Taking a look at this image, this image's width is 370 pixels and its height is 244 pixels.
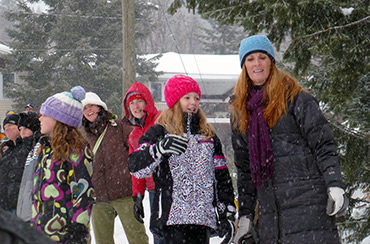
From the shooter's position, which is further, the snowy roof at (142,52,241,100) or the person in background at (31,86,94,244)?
the snowy roof at (142,52,241,100)

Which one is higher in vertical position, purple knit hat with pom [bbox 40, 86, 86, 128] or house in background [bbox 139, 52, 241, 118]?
purple knit hat with pom [bbox 40, 86, 86, 128]

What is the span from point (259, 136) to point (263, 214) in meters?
0.53

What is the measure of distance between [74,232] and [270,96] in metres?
1.75

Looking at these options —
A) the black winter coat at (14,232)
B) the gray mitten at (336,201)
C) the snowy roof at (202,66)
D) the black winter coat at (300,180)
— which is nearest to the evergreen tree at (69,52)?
the snowy roof at (202,66)

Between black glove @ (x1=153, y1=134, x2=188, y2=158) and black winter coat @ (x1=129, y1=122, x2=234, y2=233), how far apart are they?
0.10 meters

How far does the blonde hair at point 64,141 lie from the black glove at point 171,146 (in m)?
0.66

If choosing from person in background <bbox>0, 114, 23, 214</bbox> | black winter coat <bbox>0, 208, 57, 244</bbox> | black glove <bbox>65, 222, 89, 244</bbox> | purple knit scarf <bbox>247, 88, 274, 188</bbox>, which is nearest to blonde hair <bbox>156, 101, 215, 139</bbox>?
purple knit scarf <bbox>247, 88, 274, 188</bbox>

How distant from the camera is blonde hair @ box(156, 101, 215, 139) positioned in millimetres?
3806

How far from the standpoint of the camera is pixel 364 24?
4.41 meters

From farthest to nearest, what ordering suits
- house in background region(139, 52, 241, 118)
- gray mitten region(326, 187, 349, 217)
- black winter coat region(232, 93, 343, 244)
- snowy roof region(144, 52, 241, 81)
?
house in background region(139, 52, 241, 118), snowy roof region(144, 52, 241, 81), black winter coat region(232, 93, 343, 244), gray mitten region(326, 187, 349, 217)

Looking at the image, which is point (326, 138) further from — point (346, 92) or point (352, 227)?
point (352, 227)

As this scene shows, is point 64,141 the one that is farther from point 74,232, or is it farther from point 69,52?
point 69,52

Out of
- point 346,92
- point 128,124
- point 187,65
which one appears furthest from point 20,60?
point 346,92

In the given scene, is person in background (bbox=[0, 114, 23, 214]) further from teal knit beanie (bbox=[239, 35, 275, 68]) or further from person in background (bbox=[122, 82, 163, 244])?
teal knit beanie (bbox=[239, 35, 275, 68])
